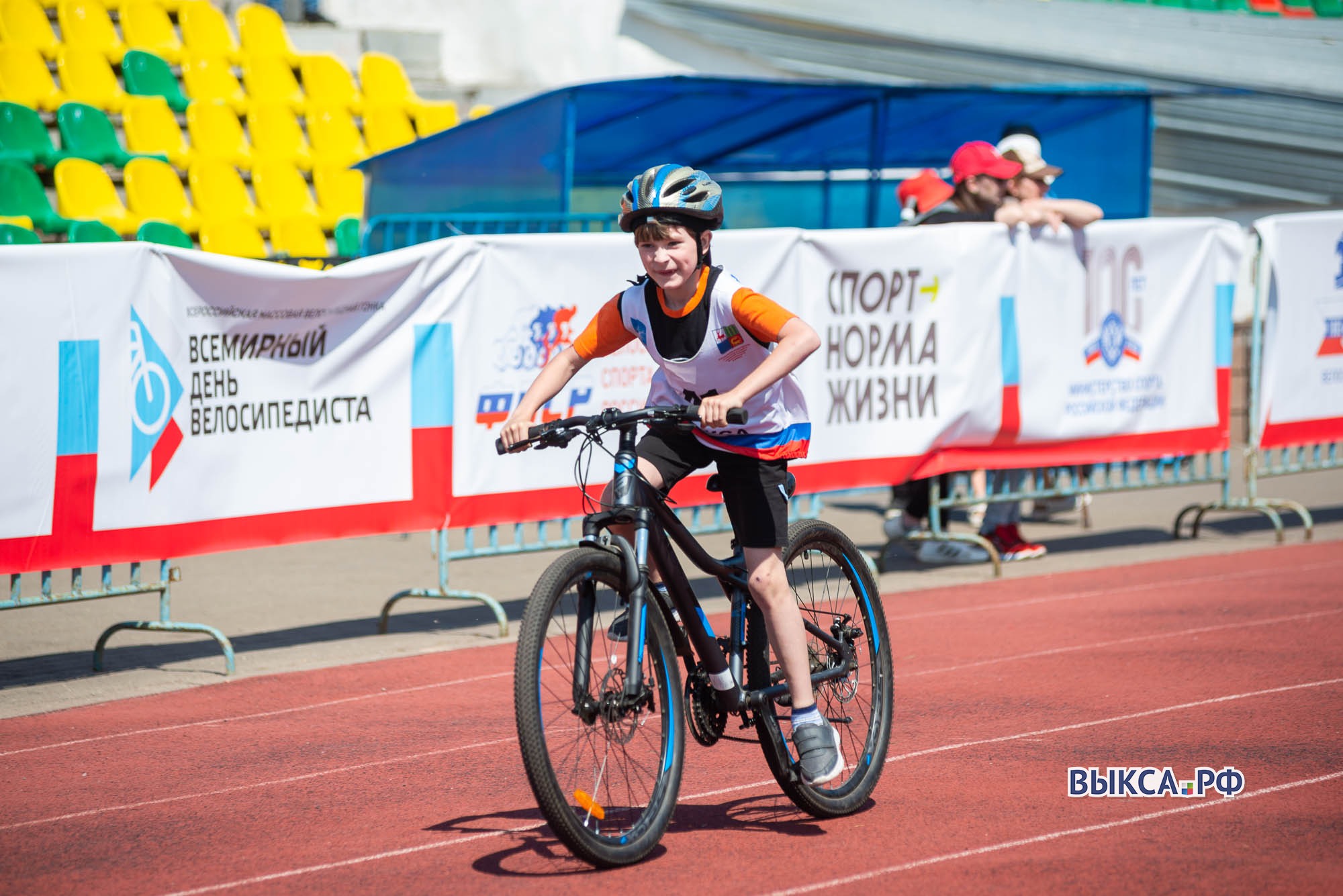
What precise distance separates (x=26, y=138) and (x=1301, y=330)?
11046 mm

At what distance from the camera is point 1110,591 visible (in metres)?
8.87

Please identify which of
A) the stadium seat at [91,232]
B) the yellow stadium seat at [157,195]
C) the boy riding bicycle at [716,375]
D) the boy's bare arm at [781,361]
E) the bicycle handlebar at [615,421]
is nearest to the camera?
the bicycle handlebar at [615,421]

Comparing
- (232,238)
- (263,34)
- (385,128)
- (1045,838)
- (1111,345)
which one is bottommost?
(1045,838)

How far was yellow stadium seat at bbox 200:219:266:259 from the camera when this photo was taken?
13.9 meters

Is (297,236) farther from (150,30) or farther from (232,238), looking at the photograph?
(150,30)

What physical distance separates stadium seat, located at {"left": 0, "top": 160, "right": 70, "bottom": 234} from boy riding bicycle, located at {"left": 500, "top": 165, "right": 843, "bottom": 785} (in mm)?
9657

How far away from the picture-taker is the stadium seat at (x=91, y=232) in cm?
1216

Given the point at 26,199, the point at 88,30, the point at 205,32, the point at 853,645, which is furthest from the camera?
the point at 205,32

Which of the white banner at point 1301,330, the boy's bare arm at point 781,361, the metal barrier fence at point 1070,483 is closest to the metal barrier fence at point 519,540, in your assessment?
the metal barrier fence at point 1070,483

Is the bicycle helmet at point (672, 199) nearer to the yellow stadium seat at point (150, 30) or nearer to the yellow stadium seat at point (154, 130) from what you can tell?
the yellow stadium seat at point (154, 130)

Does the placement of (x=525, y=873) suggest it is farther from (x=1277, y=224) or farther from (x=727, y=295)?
(x=1277, y=224)

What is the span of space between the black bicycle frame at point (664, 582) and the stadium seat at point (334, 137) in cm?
1270

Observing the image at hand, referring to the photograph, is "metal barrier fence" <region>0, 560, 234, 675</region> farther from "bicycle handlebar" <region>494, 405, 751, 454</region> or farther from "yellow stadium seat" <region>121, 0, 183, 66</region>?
"yellow stadium seat" <region>121, 0, 183, 66</region>

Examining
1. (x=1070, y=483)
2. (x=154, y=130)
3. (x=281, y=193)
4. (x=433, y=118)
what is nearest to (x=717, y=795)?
(x=1070, y=483)
